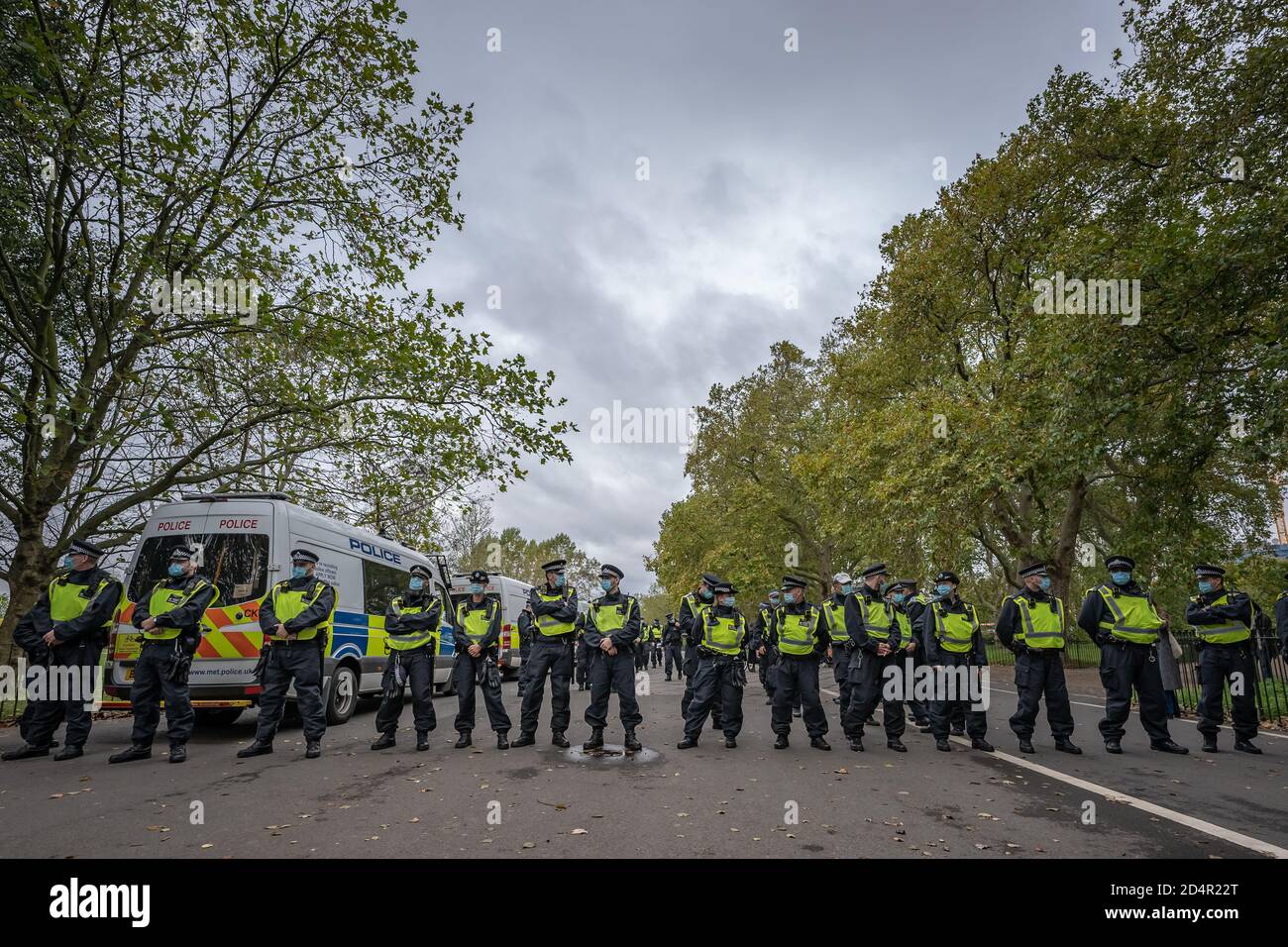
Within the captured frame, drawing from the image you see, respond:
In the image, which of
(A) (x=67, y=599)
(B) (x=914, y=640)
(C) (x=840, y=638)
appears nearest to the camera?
(A) (x=67, y=599)

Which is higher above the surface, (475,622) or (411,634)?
(475,622)

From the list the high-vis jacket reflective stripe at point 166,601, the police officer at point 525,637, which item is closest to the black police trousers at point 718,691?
the police officer at point 525,637

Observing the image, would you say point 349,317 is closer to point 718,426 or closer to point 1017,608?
point 1017,608

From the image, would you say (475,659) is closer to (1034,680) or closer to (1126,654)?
(1034,680)

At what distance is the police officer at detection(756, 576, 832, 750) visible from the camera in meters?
7.49

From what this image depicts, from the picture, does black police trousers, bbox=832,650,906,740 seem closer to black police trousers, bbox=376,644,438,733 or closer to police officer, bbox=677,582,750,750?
police officer, bbox=677,582,750,750

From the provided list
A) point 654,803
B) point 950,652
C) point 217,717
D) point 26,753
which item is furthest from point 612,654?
point 217,717

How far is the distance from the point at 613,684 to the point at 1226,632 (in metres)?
6.84

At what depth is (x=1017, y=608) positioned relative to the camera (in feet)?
24.4

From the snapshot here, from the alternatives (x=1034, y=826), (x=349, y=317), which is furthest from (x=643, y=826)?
(x=349, y=317)

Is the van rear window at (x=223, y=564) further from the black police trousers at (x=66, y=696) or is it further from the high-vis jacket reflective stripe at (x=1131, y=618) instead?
the high-vis jacket reflective stripe at (x=1131, y=618)

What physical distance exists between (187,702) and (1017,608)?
894 centimetres

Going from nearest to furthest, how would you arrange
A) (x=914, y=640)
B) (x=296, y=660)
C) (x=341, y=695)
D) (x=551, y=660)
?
(x=296, y=660), (x=551, y=660), (x=914, y=640), (x=341, y=695)

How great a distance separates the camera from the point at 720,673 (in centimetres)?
782
